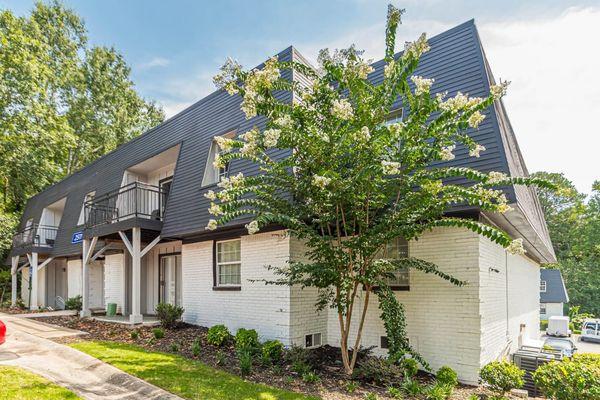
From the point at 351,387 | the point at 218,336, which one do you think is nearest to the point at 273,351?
the point at 218,336

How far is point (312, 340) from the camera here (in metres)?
9.02

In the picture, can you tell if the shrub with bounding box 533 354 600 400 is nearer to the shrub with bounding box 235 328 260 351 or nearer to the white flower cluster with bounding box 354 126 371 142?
the white flower cluster with bounding box 354 126 371 142

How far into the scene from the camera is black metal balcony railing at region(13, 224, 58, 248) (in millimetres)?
19812

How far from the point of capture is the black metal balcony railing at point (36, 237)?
1981cm

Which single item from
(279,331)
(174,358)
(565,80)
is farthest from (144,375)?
(565,80)

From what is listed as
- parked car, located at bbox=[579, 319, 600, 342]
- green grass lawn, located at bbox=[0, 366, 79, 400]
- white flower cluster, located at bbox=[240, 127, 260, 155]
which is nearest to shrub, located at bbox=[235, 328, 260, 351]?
green grass lawn, located at bbox=[0, 366, 79, 400]

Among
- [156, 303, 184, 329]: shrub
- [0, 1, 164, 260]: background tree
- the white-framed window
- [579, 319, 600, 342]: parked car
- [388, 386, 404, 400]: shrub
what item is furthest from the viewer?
[579, 319, 600, 342]: parked car

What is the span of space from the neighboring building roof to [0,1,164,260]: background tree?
33187 millimetres

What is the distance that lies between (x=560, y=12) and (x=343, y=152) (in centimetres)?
498

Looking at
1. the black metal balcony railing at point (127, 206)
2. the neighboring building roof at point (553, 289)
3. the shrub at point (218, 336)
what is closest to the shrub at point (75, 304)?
the black metal balcony railing at point (127, 206)

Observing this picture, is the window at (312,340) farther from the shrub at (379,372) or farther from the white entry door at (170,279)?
the white entry door at (170,279)

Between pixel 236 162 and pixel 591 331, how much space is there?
26.2 m

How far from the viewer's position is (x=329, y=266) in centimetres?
652

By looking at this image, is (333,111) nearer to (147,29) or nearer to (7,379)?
(7,379)
